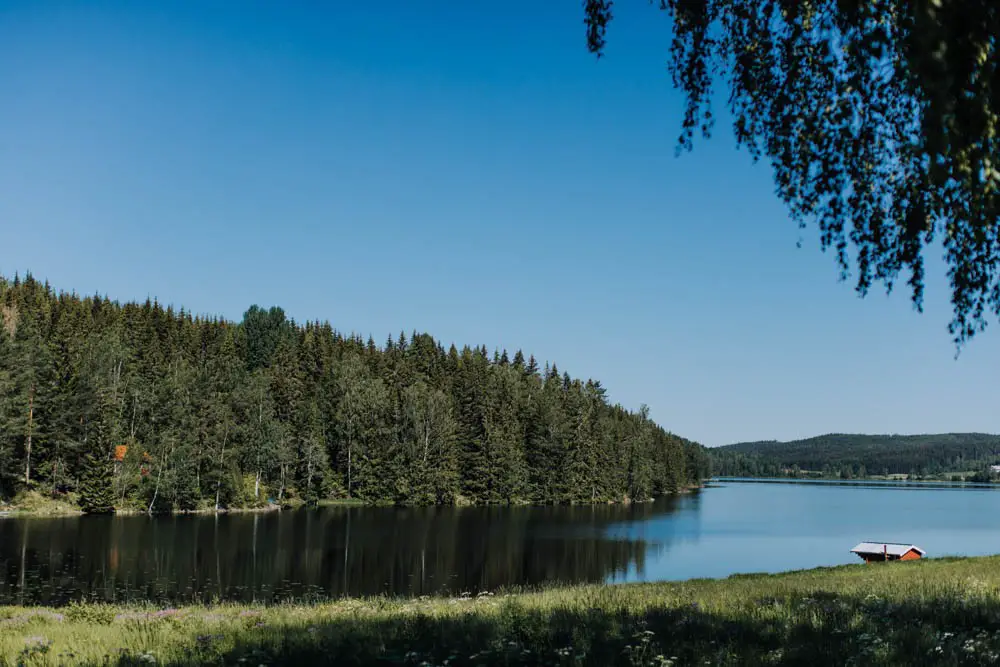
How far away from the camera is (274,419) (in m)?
100

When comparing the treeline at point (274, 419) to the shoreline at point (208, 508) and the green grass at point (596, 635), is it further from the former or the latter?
the green grass at point (596, 635)

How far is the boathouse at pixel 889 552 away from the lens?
133 ft

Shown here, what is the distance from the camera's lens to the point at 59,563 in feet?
133

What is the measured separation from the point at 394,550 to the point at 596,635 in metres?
43.8

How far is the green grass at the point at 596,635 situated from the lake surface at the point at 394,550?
1980cm

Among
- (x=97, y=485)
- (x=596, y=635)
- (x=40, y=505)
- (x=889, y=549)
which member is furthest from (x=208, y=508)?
(x=596, y=635)

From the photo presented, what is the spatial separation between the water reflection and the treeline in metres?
10.5

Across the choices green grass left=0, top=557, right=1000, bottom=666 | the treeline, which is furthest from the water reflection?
green grass left=0, top=557, right=1000, bottom=666

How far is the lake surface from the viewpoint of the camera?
36.2m

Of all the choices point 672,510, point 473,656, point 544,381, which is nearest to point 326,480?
point 672,510

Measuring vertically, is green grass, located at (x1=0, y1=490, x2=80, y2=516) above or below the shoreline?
above

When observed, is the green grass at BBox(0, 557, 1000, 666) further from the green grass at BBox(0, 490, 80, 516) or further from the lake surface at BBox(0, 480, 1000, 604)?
the green grass at BBox(0, 490, 80, 516)

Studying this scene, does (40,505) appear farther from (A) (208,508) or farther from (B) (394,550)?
(B) (394,550)

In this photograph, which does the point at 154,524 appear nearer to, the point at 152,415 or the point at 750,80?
the point at 152,415
